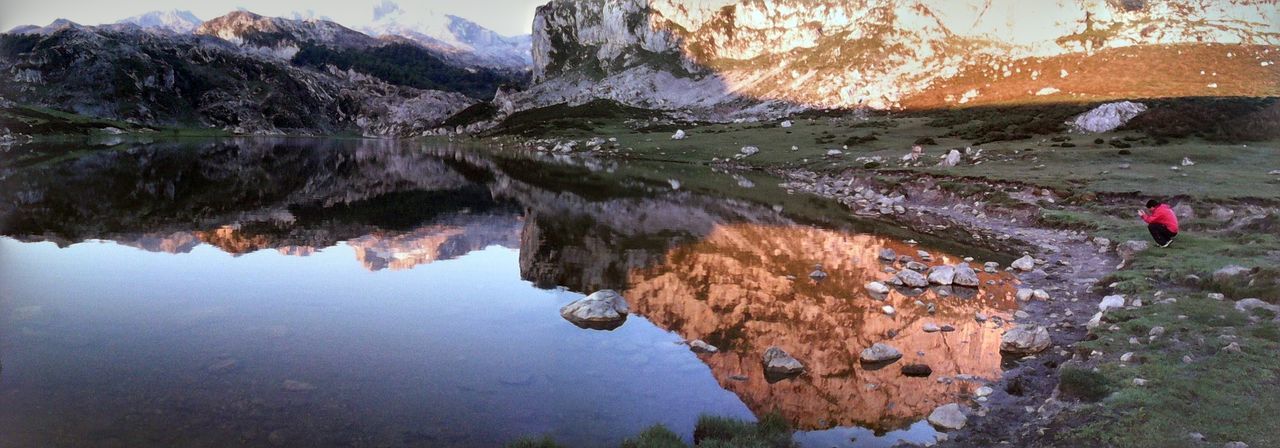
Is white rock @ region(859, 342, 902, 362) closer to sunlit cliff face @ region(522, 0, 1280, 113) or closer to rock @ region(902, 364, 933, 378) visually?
rock @ region(902, 364, 933, 378)

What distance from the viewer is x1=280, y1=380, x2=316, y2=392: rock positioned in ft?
39.6

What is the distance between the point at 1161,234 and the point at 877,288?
42.8ft

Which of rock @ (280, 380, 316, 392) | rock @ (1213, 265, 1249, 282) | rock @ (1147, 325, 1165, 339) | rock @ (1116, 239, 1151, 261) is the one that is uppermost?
rock @ (1213, 265, 1249, 282)

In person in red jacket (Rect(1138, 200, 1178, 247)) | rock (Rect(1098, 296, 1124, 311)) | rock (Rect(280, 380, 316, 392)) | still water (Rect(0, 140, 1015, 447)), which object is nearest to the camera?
still water (Rect(0, 140, 1015, 447))

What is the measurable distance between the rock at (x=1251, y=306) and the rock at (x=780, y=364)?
10983 millimetres

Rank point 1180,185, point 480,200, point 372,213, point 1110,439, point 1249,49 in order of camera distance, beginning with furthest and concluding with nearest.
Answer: point 1249,49 → point 480,200 → point 372,213 → point 1180,185 → point 1110,439

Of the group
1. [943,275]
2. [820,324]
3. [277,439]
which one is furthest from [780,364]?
[943,275]

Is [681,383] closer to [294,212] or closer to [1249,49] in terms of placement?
[294,212]

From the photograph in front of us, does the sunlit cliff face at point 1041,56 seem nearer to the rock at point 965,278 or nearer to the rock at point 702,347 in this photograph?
the rock at point 965,278

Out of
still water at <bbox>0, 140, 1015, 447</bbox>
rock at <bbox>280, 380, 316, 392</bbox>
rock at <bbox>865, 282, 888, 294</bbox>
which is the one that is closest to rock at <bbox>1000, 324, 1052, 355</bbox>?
still water at <bbox>0, 140, 1015, 447</bbox>

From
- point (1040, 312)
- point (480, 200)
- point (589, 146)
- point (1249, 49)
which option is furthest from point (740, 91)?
point (1040, 312)

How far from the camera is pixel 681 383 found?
13406 mm

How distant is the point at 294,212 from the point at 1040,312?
39.5m

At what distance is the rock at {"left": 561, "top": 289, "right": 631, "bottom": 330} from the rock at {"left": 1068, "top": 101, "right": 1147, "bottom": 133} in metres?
70.1
